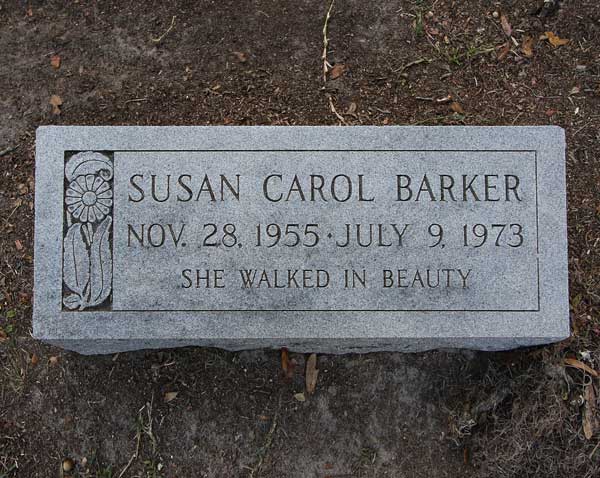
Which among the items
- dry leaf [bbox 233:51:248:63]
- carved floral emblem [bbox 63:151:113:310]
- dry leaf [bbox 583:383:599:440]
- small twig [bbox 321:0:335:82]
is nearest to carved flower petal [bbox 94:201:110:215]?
carved floral emblem [bbox 63:151:113:310]

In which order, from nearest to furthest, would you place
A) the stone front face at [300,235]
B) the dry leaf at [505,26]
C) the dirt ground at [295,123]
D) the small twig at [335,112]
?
the stone front face at [300,235] → the dirt ground at [295,123] → the small twig at [335,112] → the dry leaf at [505,26]

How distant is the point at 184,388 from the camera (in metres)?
3.72

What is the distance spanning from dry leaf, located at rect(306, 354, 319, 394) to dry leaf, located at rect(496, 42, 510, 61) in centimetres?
245

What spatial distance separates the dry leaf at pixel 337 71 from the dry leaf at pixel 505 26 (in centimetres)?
116

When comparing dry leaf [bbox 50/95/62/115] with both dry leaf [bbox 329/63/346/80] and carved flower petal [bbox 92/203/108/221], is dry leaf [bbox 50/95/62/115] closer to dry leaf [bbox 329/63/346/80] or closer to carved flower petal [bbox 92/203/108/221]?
carved flower petal [bbox 92/203/108/221]

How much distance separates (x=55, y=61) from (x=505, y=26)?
3190 millimetres

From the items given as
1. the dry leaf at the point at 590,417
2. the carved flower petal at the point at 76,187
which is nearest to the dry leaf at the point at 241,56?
the carved flower petal at the point at 76,187

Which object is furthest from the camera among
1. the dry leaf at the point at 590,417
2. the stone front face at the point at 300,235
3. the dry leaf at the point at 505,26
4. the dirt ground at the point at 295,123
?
the dry leaf at the point at 505,26

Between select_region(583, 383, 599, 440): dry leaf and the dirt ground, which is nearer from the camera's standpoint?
select_region(583, 383, 599, 440): dry leaf

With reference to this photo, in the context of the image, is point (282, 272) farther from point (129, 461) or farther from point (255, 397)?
point (129, 461)

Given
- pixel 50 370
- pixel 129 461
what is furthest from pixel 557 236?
pixel 50 370

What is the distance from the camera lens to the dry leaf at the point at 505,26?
159 inches

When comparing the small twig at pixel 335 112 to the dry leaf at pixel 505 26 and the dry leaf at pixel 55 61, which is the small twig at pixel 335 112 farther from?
the dry leaf at pixel 55 61

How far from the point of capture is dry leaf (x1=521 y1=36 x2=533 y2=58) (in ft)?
13.2
